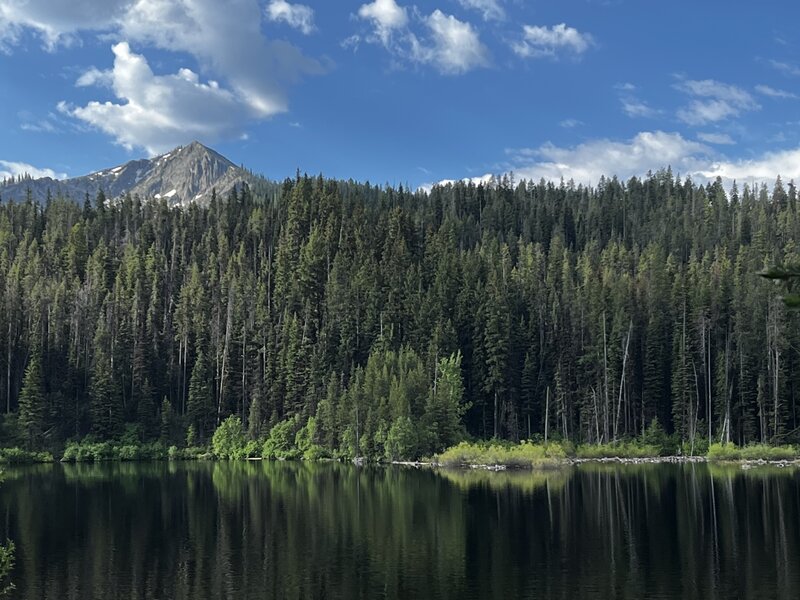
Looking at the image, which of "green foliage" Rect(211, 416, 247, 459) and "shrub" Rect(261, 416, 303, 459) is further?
"green foliage" Rect(211, 416, 247, 459)

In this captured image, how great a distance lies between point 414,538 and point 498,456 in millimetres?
52758

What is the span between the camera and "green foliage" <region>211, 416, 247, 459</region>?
11875cm

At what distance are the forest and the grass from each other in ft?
15.8

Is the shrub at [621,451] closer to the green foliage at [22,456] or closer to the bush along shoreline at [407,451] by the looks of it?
the bush along shoreline at [407,451]

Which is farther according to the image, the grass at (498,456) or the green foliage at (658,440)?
the green foliage at (658,440)

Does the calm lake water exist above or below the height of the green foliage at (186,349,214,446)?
below

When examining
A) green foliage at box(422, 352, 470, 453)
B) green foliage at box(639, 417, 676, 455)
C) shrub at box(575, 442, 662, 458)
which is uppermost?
green foliage at box(422, 352, 470, 453)

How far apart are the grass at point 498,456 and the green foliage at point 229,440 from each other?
37616mm

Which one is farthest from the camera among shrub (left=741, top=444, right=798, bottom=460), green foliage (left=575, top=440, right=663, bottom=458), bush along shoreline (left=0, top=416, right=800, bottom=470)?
green foliage (left=575, top=440, right=663, bottom=458)

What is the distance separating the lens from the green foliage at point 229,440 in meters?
119

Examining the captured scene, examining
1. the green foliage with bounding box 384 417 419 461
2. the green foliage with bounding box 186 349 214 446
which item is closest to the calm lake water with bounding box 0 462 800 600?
the green foliage with bounding box 384 417 419 461

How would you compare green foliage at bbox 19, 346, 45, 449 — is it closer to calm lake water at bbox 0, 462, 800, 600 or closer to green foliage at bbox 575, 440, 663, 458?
calm lake water at bbox 0, 462, 800, 600

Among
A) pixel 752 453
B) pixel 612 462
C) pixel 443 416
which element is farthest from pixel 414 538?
pixel 752 453

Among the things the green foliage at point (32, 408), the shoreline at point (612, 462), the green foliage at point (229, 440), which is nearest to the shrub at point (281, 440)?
the green foliage at point (229, 440)
